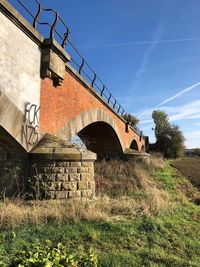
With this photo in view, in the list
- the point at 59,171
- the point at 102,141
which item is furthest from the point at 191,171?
the point at 59,171

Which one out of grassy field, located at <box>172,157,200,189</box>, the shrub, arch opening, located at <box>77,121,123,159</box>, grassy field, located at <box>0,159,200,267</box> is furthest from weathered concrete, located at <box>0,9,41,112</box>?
arch opening, located at <box>77,121,123,159</box>

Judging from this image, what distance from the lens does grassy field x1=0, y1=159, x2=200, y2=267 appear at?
441 centimetres

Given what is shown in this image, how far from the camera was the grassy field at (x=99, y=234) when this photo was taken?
4.41 meters

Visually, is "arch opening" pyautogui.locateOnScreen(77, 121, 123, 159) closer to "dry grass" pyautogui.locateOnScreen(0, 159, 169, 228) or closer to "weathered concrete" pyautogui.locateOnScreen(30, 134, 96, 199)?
"dry grass" pyautogui.locateOnScreen(0, 159, 169, 228)

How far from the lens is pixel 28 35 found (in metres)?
8.21

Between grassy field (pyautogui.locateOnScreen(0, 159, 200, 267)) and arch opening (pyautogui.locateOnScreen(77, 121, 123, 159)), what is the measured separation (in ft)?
41.0

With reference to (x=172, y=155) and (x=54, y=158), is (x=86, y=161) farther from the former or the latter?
(x=172, y=155)

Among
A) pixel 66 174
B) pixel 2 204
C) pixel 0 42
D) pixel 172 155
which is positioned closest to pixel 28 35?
pixel 0 42

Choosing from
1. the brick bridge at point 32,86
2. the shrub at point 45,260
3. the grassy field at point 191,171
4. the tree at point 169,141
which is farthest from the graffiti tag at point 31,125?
the tree at point 169,141

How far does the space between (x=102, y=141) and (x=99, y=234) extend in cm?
1769

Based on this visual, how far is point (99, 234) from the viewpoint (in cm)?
545

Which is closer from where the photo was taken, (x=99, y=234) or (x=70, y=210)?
(x=99, y=234)

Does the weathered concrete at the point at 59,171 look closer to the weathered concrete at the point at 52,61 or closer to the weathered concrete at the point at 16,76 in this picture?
the weathered concrete at the point at 16,76

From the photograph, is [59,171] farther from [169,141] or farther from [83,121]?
[169,141]
